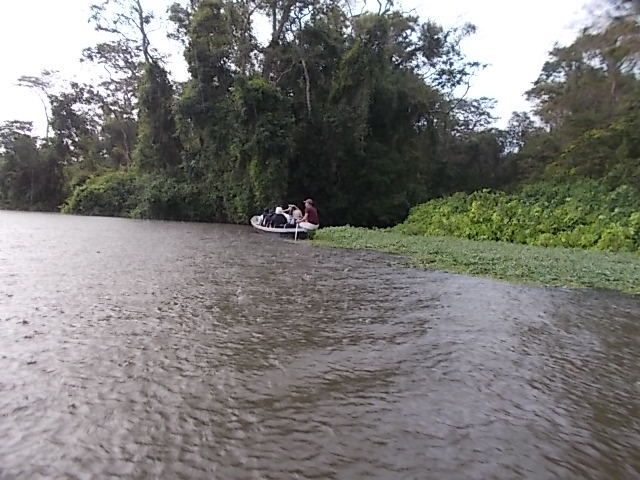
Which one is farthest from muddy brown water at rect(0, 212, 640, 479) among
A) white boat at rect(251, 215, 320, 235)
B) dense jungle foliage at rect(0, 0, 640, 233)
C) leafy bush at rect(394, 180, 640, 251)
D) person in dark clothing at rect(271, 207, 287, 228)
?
dense jungle foliage at rect(0, 0, 640, 233)

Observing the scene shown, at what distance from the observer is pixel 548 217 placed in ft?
61.3

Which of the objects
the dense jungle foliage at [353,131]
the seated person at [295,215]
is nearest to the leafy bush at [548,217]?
the dense jungle foliage at [353,131]

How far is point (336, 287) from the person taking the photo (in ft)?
27.1

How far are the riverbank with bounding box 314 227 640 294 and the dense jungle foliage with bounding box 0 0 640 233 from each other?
510cm

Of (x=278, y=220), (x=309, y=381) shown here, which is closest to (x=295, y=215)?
(x=278, y=220)

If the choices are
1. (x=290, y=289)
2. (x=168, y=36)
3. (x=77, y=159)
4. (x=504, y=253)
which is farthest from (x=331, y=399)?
(x=77, y=159)

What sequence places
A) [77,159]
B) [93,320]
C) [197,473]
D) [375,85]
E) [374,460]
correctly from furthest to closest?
[77,159] → [375,85] → [93,320] → [374,460] → [197,473]

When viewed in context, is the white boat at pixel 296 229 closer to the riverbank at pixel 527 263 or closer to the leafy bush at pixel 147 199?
the riverbank at pixel 527 263

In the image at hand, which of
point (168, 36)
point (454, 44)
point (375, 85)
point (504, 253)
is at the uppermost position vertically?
point (454, 44)

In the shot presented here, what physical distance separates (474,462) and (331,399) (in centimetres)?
114

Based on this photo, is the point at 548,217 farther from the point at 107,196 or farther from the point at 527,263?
the point at 107,196

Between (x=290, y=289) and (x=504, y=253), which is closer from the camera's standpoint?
(x=290, y=289)

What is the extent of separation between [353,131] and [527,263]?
16.7 meters

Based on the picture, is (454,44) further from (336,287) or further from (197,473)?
(197,473)
